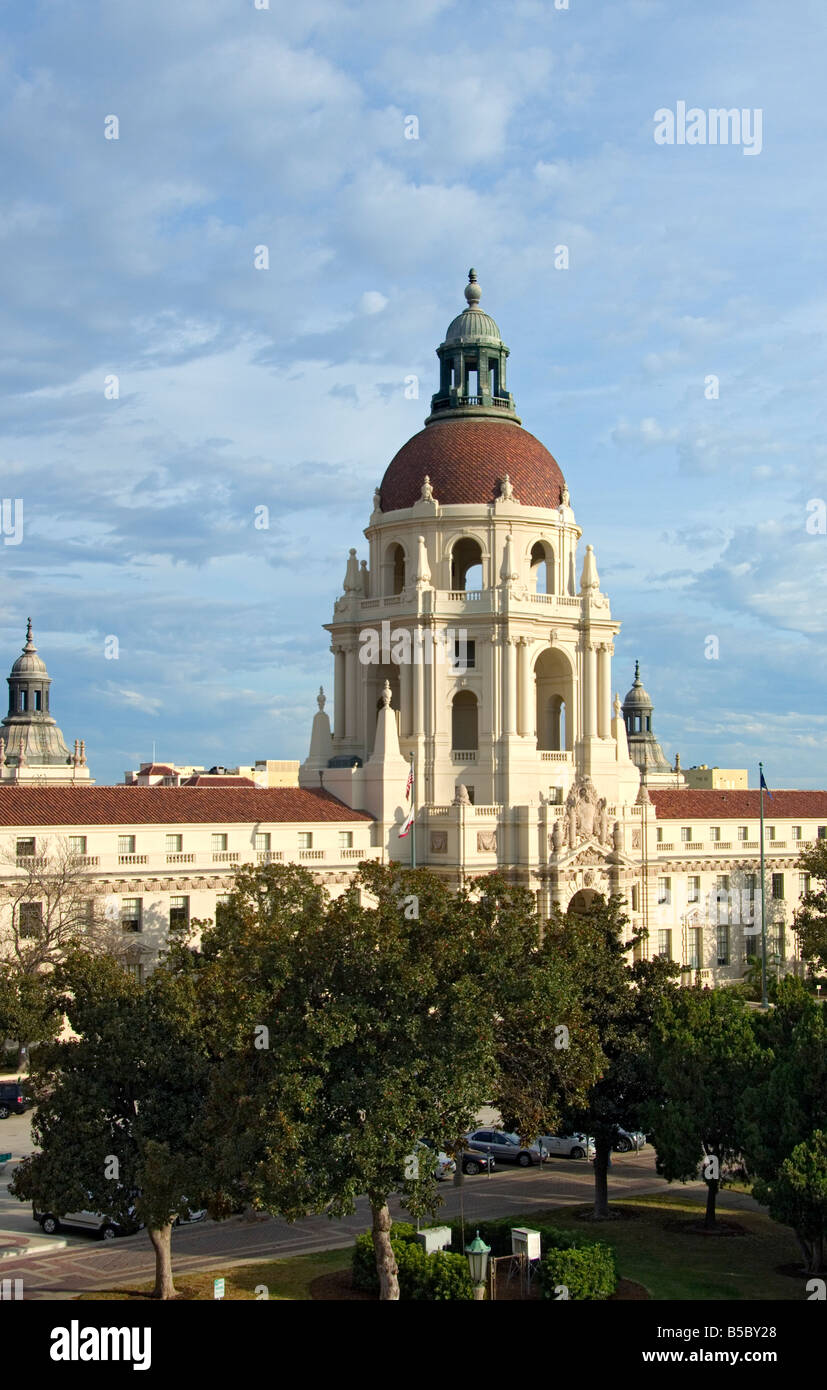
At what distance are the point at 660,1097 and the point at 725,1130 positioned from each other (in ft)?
9.74

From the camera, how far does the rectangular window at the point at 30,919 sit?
68.8 metres

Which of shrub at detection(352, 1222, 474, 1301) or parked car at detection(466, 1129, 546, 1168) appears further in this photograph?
parked car at detection(466, 1129, 546, 1168)

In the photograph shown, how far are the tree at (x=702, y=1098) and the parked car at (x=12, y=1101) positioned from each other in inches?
1155

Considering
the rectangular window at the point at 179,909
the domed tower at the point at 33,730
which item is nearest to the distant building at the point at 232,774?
the domed tower at the point at 33,730

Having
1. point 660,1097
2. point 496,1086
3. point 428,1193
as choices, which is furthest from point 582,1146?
point 428,1193

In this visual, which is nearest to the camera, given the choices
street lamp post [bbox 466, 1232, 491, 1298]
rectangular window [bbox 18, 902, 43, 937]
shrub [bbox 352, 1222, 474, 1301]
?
street lamp post [bbox 466, 1232, 491, 1298]

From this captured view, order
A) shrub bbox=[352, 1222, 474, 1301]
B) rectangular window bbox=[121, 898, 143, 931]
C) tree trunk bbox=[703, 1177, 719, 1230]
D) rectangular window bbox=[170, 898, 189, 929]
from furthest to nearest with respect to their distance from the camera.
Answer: rectangular window bbox=[170, 898, 189, 929]
rectangular window bbox=[121, 898, 143, 931]
tree trunk bbox=[703, 1177, 719, 1230]
shrub bbox=[352, 1222, 474, 1301]

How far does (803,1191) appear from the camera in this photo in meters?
39.1

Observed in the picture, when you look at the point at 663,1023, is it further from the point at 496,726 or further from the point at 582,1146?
the point at 496,726

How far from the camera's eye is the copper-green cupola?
312 ft

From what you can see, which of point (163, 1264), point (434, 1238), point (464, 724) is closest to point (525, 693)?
point (464, 724)

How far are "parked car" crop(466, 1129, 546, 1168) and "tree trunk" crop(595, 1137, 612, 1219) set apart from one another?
834cm

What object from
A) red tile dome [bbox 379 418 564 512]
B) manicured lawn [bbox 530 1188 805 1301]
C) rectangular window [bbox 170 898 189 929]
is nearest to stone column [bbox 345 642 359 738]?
red tile dome [bbox 379 418 564 512]

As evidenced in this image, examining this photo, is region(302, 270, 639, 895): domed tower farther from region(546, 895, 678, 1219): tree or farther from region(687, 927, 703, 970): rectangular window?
region(546, 895, 678, 1219): tree
